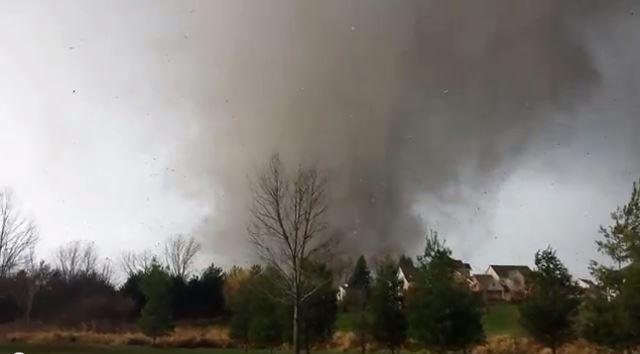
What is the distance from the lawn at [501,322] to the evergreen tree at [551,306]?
543 centimetres

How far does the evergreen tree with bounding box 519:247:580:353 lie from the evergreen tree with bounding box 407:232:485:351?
278 centimetres

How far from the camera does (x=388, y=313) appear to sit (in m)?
40.2

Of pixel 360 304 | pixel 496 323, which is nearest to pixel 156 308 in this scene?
pixel 360 304

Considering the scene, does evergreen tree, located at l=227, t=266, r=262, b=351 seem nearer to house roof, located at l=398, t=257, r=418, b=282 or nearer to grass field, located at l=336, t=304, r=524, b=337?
grass field, located at l=336, t=304, r=524, b=337

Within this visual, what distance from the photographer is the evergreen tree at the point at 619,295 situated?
27.6 meters

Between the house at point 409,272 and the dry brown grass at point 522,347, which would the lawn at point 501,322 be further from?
the house at point 409,272

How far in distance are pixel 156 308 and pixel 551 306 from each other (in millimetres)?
36929

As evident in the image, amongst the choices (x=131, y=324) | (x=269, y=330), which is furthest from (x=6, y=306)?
(x=269, y=330)

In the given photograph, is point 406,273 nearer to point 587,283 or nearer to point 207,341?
point 587,283

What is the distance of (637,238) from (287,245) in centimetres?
1665

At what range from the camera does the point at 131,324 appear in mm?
76125

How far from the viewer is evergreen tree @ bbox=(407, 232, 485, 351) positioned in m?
33.3

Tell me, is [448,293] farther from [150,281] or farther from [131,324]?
[131,324]

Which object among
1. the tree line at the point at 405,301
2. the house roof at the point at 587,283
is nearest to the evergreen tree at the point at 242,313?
the tree line at the point at 405,301
